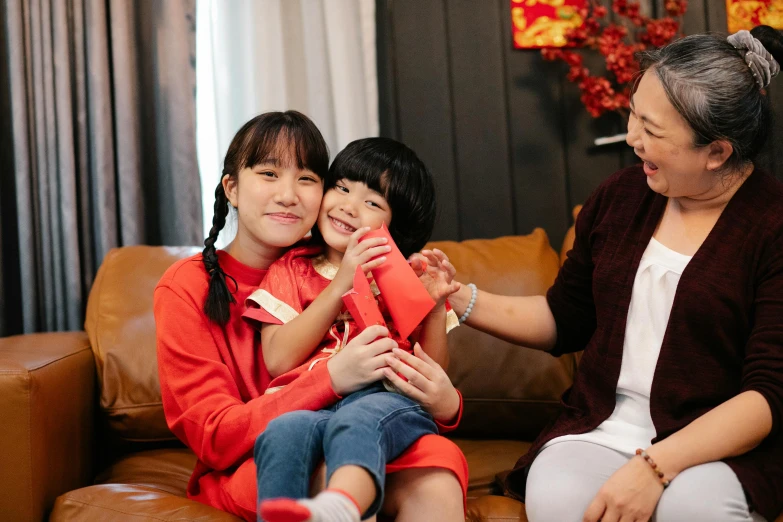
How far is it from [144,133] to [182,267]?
1.00 meters

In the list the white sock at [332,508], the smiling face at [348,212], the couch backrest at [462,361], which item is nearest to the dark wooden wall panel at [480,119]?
the couch backrest at [462,361]

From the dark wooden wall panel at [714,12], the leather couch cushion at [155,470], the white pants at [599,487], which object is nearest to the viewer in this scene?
the white pants at [599,487]

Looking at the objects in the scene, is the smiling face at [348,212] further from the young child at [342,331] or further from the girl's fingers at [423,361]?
the girl's fingers at [423,361]

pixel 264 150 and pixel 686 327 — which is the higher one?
pixel 264 150

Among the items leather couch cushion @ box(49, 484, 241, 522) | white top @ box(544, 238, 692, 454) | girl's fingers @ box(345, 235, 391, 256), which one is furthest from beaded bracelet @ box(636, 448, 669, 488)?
leather couch cushion @ box(49, 484, 241, 522)

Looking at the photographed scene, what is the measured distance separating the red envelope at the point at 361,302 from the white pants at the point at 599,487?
0.40 m

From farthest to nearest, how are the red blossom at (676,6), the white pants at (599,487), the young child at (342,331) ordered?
the red blossom at (676,6) → the white pants at (599,487) → the young child at (342,331)

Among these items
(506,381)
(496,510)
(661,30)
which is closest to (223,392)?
(496,510)

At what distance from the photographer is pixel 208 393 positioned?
4.27ft

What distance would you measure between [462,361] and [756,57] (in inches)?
37.1

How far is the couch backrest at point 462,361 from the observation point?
175 cm

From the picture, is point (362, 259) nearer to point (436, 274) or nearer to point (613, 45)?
point (436, 274)

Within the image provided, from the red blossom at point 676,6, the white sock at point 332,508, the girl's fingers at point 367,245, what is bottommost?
the white sock at point 332,508

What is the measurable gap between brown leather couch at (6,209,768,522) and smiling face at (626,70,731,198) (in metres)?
0.60
